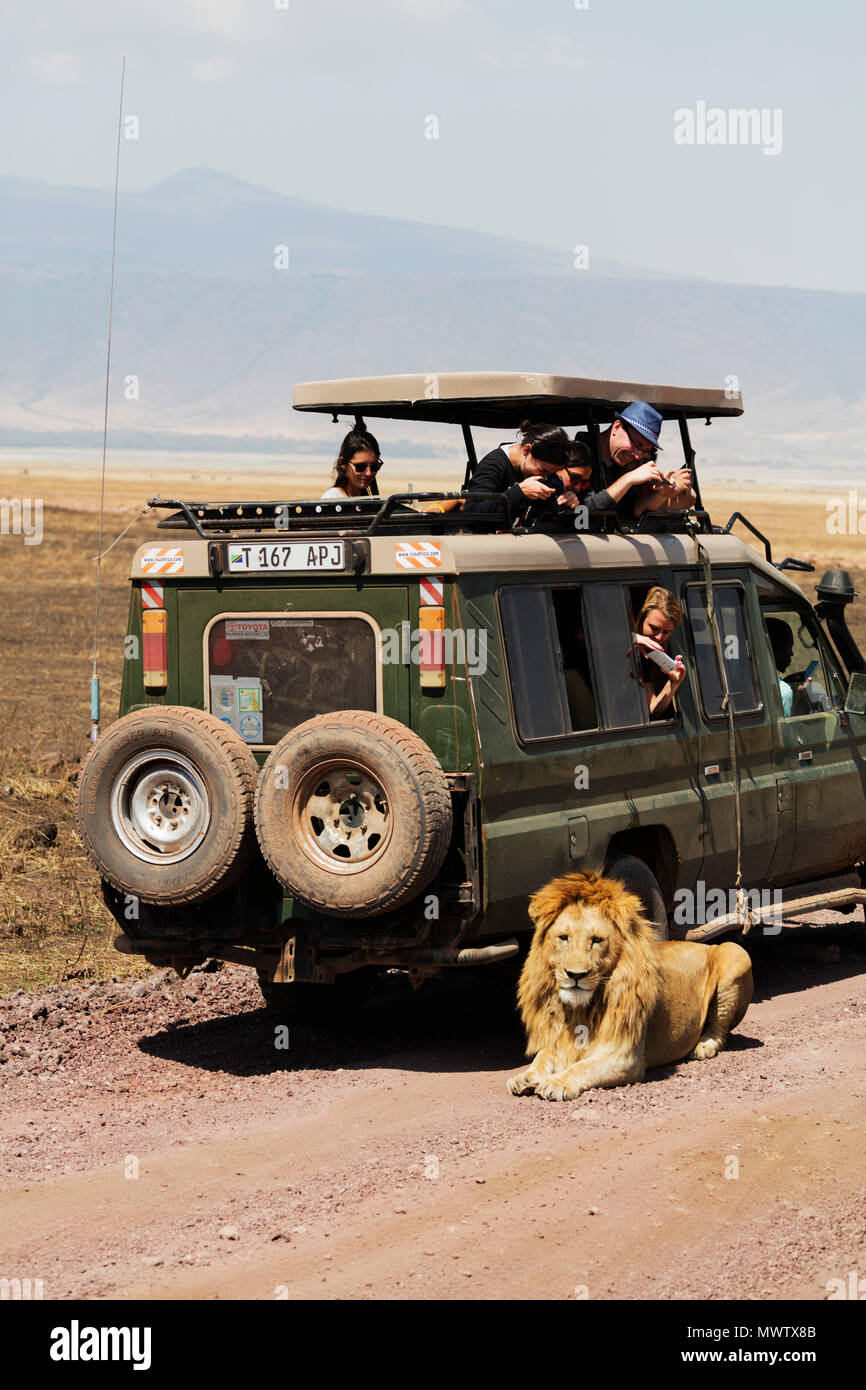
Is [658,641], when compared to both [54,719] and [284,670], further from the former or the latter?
[54,719]

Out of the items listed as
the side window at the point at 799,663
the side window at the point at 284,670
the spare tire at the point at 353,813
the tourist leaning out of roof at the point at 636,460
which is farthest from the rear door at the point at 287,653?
the side window at the point at 799,663

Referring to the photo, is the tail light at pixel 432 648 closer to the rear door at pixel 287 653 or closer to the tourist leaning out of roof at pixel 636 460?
the rear door at pixel 287 653

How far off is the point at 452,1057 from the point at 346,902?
48.4 inches

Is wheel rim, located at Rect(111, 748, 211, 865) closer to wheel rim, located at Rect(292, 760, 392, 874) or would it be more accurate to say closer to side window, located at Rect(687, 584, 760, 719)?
wheel rim, located at Rect(292, 760, 392, 874)

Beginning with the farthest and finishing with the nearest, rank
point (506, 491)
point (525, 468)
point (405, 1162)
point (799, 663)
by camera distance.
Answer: point (799, 663)
point (525, 468)
point (506, 491)
point (405, 1162)

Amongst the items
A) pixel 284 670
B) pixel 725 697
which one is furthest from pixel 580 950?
pixel 725 697

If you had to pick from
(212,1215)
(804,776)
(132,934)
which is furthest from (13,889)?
(212,1215)

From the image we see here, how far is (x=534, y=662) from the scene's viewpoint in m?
7.71

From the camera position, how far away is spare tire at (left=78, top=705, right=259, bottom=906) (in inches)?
291

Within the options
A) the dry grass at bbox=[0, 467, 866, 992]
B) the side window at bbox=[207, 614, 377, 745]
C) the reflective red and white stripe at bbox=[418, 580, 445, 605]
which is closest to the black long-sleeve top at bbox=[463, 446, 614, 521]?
the reflective red and white stripe at bbox=[418, 580, 445, 605]

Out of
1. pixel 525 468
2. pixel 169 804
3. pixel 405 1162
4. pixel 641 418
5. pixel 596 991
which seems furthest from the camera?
pixel 641 418

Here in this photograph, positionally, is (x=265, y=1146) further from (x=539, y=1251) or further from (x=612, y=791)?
(x=612, y=791)

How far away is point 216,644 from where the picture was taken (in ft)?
26.3

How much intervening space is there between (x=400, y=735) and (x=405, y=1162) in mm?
1673
